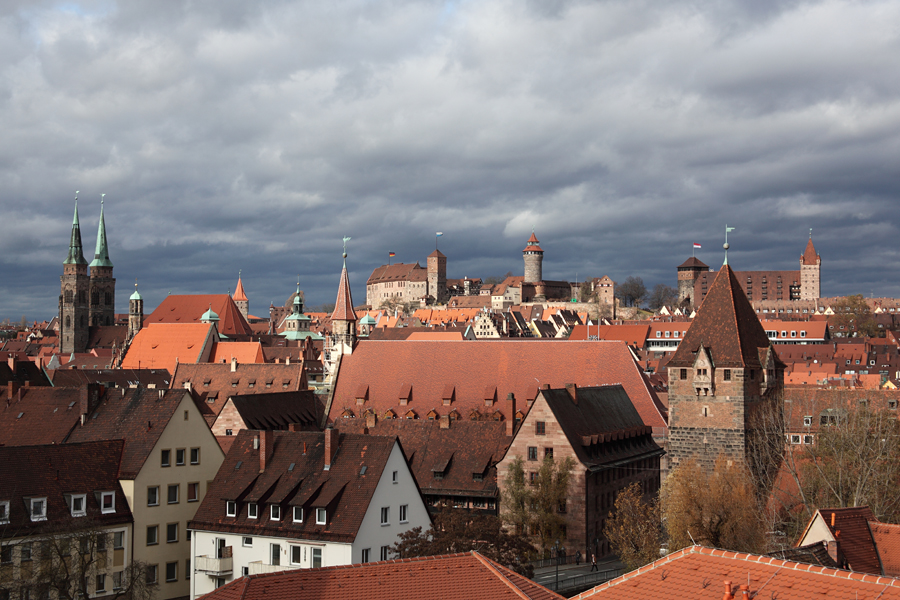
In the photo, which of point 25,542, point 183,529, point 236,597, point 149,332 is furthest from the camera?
point 149,332

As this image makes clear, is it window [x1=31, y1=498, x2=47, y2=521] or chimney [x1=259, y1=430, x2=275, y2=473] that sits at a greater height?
chimney [x1=259, y1=430, x2=275, y2=473]

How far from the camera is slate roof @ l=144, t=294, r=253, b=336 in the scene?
15762cm

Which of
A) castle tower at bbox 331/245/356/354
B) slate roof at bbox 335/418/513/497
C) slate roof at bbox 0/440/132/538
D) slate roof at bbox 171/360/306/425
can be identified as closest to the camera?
slate roof at bbox 0/440/132/538

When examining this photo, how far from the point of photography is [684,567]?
16.5 metres

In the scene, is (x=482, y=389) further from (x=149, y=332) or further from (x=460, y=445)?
(x=149, y=332)

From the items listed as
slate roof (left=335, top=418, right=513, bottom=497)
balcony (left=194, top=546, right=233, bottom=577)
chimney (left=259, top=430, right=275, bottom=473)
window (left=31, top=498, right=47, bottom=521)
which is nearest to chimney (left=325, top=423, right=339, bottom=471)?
chimney (left=259, top=430, right=275, bottom=473)

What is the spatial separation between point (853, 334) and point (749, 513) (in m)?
148

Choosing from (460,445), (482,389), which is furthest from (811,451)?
(482,389)

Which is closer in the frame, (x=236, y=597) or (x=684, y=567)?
(x=684, y=567)

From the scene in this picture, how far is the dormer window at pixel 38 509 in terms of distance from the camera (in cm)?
3706

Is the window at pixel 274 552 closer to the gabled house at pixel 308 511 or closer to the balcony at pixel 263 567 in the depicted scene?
the gabled house at pixel 308 511

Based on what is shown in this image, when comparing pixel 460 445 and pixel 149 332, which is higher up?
pixel 149 332

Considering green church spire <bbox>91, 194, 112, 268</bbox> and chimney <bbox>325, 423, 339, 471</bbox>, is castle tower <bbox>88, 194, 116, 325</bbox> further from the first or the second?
chimney <bbox>325, 423, 339, 471</bbox>

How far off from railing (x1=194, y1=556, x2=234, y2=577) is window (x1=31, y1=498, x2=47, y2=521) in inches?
273
